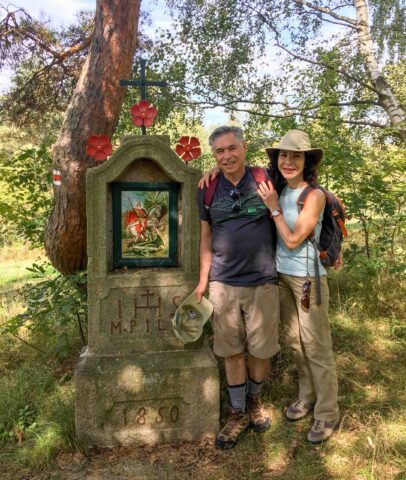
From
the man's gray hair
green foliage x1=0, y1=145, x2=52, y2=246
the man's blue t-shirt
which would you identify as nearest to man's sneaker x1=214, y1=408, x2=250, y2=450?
the man's blue t-shirt

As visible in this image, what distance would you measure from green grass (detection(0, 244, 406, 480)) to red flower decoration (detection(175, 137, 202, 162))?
1874 mm

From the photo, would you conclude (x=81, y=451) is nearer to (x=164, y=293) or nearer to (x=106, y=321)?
(x=106, y=321)

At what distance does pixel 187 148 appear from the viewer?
299 cm

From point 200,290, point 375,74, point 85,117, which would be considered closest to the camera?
point 200,290

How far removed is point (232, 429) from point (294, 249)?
52.5 inches

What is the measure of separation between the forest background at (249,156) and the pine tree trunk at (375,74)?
2 centimetres

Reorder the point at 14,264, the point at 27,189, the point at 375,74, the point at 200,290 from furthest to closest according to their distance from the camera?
1. the point at 14,264
2. the point at 375,74
3. the point at 27,189
4. the point at 200,290

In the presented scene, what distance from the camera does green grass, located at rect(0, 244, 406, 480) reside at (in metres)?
2.62

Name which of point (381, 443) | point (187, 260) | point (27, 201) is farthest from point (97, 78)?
point (381, 443)

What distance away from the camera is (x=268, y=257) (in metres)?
2.71

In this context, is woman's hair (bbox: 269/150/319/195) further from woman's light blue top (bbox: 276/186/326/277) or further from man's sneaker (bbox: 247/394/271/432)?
man's sneaker (bbox: 247/394/271/432)

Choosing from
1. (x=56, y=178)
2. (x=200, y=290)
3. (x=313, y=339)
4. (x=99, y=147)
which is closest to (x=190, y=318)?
(x=200, y=290)

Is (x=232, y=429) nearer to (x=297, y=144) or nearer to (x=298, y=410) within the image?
(x=298, y=410)

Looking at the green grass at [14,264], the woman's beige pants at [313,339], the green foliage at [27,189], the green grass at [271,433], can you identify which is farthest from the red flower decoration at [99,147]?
the green grass at [14,264]
